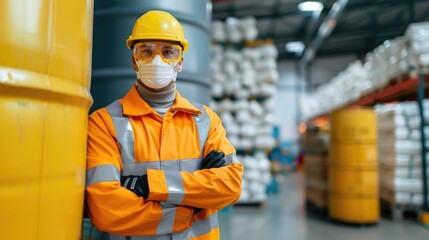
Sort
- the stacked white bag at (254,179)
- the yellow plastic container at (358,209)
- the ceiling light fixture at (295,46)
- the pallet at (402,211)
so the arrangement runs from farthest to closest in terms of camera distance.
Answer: the ceiling light fixture at (295,46), the stacked white bag at (254,179), the pallet at (402,211), the yellow plastic container at (358,209)

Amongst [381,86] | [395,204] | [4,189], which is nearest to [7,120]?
[4,189]

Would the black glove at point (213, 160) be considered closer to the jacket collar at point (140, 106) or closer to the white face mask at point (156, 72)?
the jacket collar at point (140, 106)

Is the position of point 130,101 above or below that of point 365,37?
below

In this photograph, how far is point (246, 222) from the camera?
551cm

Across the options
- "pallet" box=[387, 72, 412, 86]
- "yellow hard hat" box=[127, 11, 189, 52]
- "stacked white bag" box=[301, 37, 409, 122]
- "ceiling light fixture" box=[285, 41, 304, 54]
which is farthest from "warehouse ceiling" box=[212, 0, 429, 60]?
"yellow hard hat" box=[127, 11, 189, 52]

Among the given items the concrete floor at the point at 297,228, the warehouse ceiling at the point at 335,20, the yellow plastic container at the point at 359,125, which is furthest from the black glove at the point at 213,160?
the warehouse ceiling at the point at 335,20

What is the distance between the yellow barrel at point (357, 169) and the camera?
5.21 m

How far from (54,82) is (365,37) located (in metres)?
18.0

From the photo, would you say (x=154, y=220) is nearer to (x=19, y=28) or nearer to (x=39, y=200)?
(x=39, y=200)

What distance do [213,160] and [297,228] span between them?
4.08 metres

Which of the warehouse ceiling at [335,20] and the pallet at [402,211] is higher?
the warehouse ceiling at [335,20]

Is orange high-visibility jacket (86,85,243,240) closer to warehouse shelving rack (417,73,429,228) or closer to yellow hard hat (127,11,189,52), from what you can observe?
yellow hard hat (127,11,189,52)

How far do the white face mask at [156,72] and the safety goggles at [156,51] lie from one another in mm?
21

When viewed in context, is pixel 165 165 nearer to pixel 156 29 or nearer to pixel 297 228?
pixel 156 29
